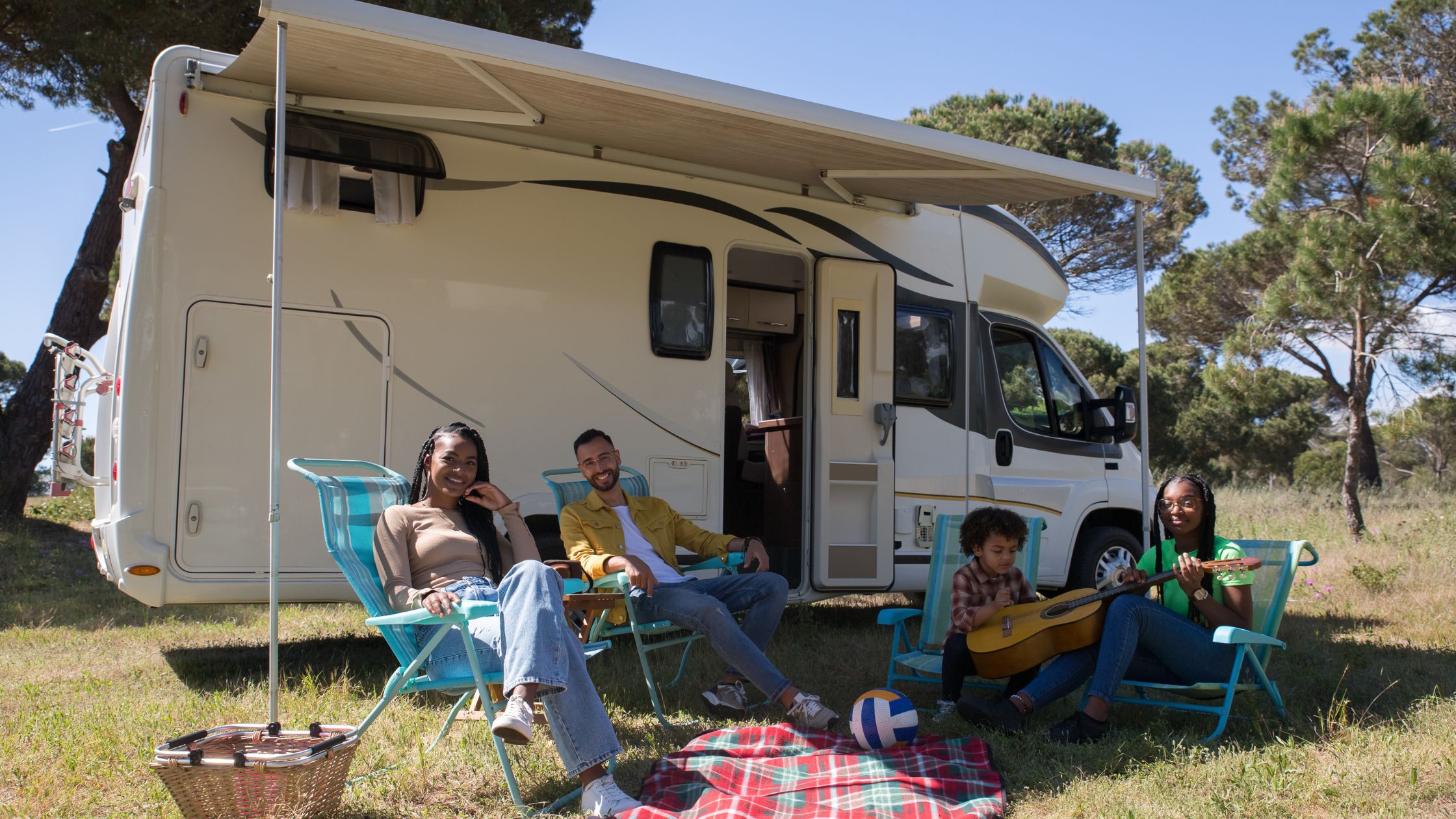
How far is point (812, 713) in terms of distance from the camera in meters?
3.38

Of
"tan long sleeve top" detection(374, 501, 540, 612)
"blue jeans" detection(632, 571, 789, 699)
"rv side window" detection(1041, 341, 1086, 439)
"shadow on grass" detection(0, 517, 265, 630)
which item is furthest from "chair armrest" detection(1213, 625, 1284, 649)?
"shadow on grass" detection(0, 517, 265, 630)

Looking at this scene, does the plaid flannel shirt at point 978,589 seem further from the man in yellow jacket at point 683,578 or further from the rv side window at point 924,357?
the rv side window at point 924,357

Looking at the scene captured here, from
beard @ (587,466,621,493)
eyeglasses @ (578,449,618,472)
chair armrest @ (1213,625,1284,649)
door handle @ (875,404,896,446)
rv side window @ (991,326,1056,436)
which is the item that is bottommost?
chair armrest @ (1213,625,1284,649)

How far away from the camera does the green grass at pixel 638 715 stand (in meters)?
2.85

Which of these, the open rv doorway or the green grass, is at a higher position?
the open rv doorway

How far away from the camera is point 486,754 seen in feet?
10.5

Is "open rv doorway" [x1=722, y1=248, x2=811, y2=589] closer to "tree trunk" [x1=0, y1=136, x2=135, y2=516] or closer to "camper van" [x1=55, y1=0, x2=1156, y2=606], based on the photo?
"camper van" [x1=55, y1=0, x2=1156, y2=606]

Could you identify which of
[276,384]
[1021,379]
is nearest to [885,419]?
[1021,379]

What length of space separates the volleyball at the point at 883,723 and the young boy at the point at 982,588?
0.54m

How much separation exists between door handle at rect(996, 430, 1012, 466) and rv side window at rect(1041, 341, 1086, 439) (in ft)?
1.29

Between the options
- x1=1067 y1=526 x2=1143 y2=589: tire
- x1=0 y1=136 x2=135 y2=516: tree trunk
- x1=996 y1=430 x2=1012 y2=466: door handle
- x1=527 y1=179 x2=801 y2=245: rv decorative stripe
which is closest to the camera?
x1=527 y1=179 x2=801 y2=245: rv decorative stripe

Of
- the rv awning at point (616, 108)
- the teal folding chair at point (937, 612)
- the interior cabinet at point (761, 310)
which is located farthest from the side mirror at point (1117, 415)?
the interior cabinet at point (761, 310)

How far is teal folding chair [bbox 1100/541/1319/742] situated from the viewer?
332 centimetres

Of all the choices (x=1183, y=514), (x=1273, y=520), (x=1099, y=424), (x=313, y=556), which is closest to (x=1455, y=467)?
(x=1273, y=520)
